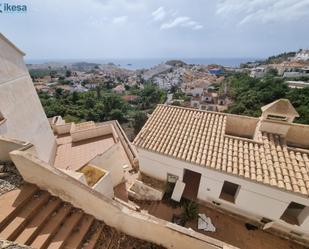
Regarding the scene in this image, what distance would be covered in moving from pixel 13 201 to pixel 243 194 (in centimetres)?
844

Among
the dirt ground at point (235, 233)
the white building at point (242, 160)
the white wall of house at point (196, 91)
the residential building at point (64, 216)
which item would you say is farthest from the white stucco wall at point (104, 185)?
the white wall of house at point (196, 91)

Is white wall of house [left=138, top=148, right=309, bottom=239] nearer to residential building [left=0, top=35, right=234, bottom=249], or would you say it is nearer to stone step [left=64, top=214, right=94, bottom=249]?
residential building [left=0, top=35, right=234, bottom=249]

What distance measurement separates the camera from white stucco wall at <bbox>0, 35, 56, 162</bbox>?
23.2 ft

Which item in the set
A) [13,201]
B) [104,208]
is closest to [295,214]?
[104,208]

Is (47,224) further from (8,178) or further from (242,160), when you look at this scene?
(242,160)

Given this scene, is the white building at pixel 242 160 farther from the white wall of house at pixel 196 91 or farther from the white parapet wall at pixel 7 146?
the white wall of house at pixel 196 91

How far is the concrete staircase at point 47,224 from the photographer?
12.6ft

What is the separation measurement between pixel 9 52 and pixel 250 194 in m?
13.4

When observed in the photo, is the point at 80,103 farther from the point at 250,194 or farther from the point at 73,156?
the point at 250,194

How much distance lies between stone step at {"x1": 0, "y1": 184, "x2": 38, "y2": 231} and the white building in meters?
4.96

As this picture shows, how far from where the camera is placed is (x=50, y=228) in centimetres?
414

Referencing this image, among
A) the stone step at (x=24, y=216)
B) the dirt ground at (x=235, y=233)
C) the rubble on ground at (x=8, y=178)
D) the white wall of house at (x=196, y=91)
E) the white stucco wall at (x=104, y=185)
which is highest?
the rubble on ground at (x=8, y=178)

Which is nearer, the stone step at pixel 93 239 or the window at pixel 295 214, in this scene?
the stone step at pixel 93 239

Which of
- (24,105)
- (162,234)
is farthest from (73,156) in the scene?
(162,234)
